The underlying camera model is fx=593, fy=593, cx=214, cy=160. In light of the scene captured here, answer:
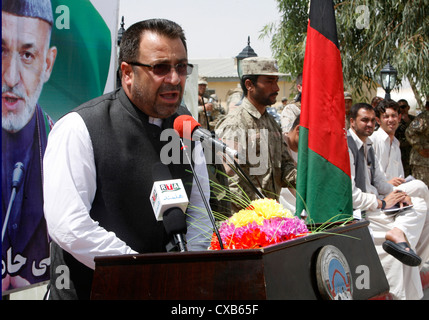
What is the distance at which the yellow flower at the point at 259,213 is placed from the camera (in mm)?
2217

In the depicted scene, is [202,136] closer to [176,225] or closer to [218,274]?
[176,225]

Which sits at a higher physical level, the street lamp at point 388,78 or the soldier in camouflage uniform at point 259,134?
the street lamp at point 388,78

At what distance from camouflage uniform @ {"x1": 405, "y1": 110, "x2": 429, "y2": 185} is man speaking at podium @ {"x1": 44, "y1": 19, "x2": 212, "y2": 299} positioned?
740 cm

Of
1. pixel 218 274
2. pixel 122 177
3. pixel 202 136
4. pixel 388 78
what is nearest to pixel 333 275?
pixel 218 274

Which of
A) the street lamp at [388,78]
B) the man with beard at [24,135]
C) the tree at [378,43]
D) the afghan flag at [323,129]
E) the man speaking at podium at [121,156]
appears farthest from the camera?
the tree at [378,43]

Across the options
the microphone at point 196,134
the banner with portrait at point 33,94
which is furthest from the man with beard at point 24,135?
the microphone at point 196,134

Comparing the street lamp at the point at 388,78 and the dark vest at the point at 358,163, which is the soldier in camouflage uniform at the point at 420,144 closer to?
the street lamp at the point at 388,78

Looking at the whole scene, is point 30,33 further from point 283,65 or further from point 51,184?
point 283,65

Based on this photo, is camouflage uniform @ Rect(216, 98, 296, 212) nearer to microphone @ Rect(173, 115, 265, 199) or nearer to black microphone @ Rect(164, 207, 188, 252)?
microphone @ Rect(173, 115, 265, 199)

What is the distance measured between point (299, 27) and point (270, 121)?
38.3 feet

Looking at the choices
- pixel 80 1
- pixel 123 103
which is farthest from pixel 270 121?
pixel 123 103

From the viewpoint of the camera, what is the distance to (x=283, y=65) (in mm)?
15844

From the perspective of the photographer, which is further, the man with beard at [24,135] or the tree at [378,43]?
the tree at [378,43]

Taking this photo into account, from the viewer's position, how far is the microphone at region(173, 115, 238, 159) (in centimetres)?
220
